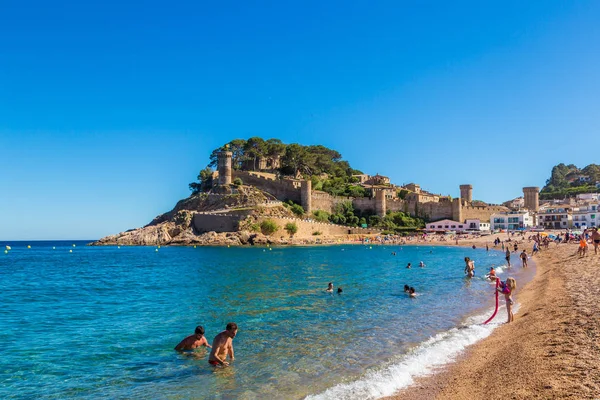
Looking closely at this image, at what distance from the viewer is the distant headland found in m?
55.8

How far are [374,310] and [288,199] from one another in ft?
168

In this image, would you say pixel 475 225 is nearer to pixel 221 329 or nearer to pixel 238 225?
pixel 238 225

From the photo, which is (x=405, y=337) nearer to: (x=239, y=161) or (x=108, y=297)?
(x=108, y=297)

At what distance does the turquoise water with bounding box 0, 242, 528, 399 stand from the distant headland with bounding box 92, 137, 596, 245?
113ft

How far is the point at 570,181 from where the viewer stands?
120250 millimetres

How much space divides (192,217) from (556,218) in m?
54.5

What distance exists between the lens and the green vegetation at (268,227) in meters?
54.3

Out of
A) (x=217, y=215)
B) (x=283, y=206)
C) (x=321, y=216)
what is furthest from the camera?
(x=321, y=216)

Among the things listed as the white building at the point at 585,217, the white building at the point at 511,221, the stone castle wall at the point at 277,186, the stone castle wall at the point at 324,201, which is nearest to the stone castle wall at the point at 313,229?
the stone castle wall at the point at 324,201

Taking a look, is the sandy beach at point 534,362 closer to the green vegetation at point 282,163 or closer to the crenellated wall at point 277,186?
the crenellated wall at point 277,186

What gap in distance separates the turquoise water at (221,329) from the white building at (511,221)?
51970mm

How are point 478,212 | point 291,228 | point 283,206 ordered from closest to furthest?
point 291,228
point 283,206
point 478,212

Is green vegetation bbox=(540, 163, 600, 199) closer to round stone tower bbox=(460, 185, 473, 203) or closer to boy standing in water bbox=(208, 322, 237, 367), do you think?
round stone tower bbox=(460, 185, 473, 203)

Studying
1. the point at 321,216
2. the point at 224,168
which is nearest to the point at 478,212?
the point at 321,216
